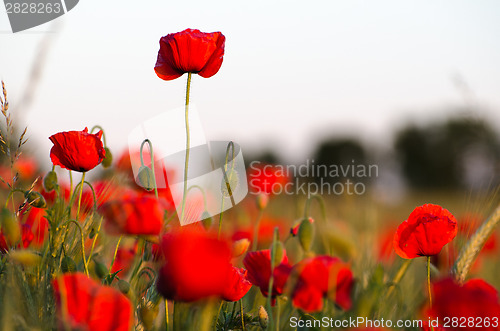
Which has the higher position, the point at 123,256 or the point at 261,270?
the point at 261,270

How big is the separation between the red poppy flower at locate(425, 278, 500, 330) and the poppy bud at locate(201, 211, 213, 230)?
16.7 inches

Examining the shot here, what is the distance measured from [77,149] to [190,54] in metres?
0.26

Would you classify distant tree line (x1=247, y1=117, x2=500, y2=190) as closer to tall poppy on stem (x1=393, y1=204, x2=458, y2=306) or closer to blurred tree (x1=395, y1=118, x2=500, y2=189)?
blurred tree (x1=395, y1=118, x2=500, y2=189)

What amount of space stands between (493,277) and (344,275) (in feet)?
5.35

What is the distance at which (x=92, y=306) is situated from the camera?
603 mm

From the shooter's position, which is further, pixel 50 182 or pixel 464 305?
pixel 50 182

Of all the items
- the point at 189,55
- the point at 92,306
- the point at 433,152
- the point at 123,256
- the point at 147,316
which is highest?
the point at 189,55

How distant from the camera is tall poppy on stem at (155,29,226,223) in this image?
0.96 m

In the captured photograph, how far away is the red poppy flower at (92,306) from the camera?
23.5 inches

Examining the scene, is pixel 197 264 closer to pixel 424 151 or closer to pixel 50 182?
pixel 50 182

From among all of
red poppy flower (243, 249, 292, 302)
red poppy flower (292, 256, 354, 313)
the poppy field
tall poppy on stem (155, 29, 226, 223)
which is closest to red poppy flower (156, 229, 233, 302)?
the poppy field

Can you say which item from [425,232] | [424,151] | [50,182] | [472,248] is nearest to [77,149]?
[50,182]

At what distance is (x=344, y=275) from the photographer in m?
0.69

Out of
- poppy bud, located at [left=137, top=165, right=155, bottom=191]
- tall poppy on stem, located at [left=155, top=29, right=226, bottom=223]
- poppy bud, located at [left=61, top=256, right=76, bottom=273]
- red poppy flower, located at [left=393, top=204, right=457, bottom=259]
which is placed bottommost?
red poppy flower, located at [left=393, top=204, right=457, bottom=259]
